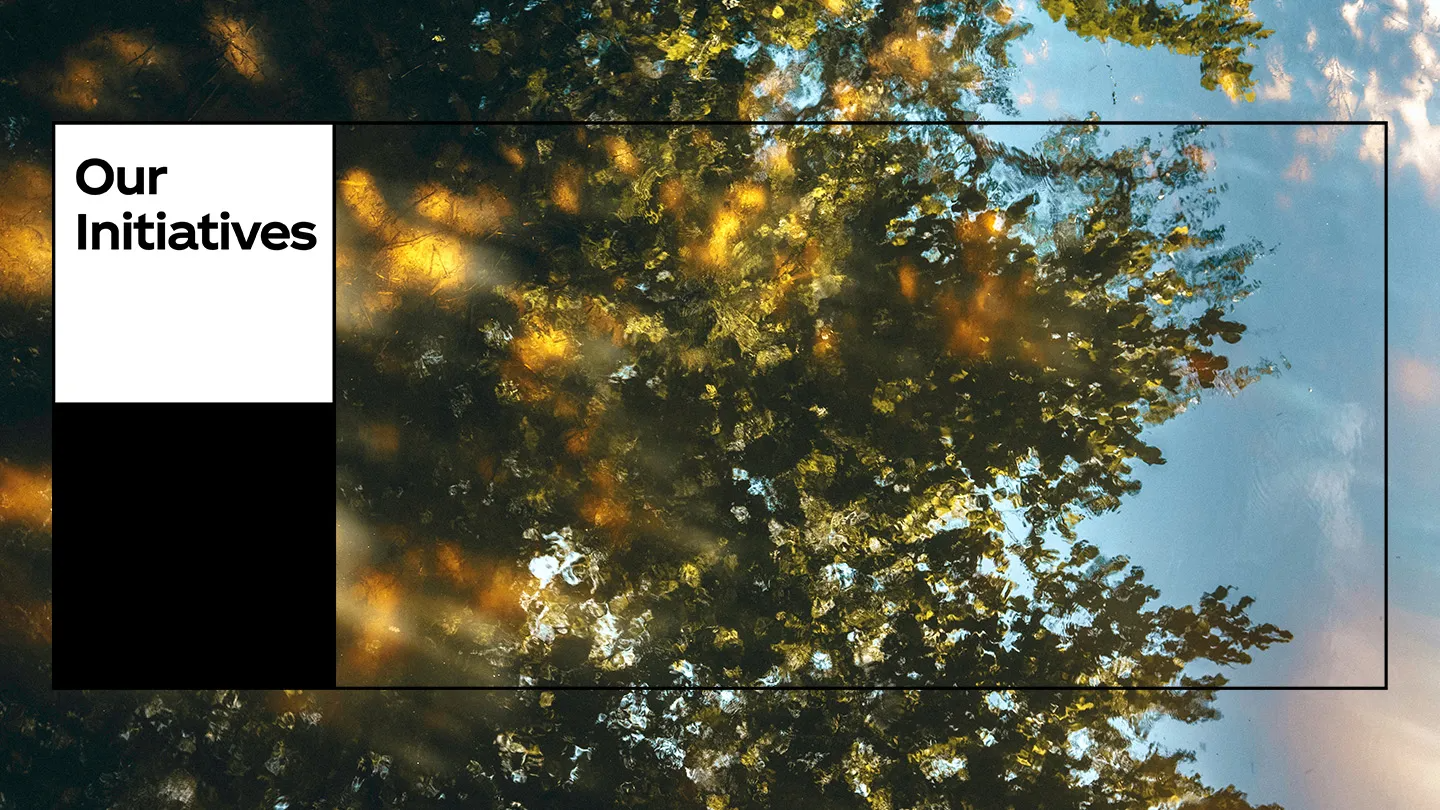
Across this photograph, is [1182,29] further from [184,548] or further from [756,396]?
[184,548]

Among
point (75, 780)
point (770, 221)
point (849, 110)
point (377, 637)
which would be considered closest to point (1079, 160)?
point (849, 110)

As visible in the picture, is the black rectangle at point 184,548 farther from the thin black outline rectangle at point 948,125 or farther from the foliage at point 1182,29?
the foliage at point 1182,29

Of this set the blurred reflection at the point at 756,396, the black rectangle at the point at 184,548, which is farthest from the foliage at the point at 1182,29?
the black rectangle at the point at 184,548

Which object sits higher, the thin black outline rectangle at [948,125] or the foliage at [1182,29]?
the foliage at [1182,29]

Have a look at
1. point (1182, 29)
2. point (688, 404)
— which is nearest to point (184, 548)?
point (688, 404)

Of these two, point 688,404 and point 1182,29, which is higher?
point 1182,29

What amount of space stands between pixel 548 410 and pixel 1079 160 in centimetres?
407

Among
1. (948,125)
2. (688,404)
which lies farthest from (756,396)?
(948,125)

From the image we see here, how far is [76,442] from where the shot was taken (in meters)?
4.64

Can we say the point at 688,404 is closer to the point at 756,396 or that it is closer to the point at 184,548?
the point at 756,396

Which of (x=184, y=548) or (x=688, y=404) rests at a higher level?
(x=688, y=404)

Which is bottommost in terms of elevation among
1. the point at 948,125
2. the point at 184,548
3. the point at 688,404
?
the point at 184,548

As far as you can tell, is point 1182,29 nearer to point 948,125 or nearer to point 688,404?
point 948,125

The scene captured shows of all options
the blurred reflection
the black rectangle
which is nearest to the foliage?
the blurred reflection
